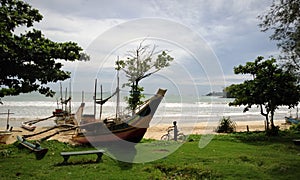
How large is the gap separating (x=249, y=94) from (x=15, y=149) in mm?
12472

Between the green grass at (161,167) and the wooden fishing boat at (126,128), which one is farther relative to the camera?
the wooden fishing boat at (126,128)

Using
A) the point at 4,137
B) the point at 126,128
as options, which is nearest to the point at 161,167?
the point at 126,128

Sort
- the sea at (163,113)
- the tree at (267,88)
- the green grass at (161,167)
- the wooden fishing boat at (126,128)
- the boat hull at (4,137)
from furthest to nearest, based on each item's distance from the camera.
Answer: the sea at (163,113), the tree at (267,88), the boat hull at (4,137), the wooden fishing boat at (126,128), the green grass at (161,167)

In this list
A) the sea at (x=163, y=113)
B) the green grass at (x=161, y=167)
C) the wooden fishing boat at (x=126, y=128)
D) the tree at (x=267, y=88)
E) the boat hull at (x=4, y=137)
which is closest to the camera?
the green grass at (x=161, y=167)

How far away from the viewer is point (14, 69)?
26.1ft

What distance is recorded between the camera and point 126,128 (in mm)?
10562

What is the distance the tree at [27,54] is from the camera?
25.0 feet

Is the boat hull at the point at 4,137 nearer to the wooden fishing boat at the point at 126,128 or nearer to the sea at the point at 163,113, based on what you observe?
the wooden fishing boat at the point at 126,128

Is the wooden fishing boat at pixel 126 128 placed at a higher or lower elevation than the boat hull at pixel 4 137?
higher

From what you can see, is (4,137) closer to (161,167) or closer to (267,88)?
(161,167)

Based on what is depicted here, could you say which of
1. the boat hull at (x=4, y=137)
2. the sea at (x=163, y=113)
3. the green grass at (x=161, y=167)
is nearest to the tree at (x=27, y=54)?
the green grass at (x=161, y=167)

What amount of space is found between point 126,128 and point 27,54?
4761 mm

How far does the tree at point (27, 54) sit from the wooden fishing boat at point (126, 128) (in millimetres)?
2802

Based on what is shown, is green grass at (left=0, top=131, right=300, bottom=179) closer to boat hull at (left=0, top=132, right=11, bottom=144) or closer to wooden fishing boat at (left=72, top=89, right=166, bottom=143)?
wooden fishing boat at (left=72, top=89, right=166, bottom=143)
